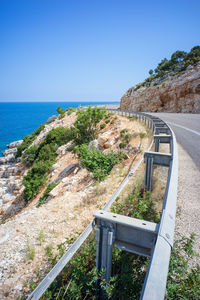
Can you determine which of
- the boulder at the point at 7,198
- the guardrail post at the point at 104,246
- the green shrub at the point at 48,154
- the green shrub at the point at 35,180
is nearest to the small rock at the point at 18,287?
the guardrail post at the point at 104,246

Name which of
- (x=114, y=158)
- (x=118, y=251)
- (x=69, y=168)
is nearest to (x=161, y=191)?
(x=118, y=251)

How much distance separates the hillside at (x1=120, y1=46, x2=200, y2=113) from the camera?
2956 centimetres

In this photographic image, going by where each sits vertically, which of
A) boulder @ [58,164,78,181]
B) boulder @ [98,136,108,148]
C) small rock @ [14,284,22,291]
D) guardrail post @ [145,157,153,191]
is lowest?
boulder @ [58,164,78,181]

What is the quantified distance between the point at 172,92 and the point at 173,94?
471mm

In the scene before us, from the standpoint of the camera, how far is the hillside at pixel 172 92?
29558 mm

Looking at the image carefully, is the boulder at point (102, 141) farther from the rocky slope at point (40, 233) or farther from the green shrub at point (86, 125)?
the rocky slope at point (40, 233)

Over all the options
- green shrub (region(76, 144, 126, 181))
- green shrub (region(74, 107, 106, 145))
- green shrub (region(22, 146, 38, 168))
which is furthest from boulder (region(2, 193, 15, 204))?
green shrub (region(76, 144, 126, 181))

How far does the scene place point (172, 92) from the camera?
3275 cm

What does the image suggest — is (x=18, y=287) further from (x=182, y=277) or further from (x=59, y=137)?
(x=59, y=137)

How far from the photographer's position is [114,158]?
10727 mm

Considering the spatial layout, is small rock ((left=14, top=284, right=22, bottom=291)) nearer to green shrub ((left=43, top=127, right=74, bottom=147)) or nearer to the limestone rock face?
green shrub ((left=43, top=127, right=74, bottom=147))

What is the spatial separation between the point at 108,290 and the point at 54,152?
753 inches

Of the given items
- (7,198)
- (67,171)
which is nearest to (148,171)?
(67,171)

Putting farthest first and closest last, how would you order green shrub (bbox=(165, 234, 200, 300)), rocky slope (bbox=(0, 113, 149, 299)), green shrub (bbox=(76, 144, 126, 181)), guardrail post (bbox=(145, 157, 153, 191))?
1. green shrub (bbox=(76, 144, 126, 181))
2. rocky slope (bbox=(0, 113, 149, 299))
3. guardrail post (bbox=(145, 157, 153, 191))
4. green shrub (bbox=(165, 234, 200, 300))
